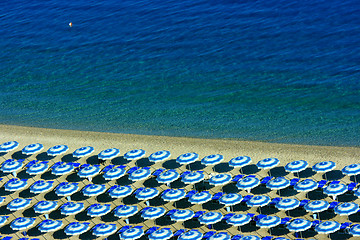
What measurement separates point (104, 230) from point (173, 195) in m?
3.51

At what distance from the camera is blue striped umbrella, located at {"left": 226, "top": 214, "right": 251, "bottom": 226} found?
75.6 ft

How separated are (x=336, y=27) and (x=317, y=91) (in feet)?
41.7

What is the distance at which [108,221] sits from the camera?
83.1 feet

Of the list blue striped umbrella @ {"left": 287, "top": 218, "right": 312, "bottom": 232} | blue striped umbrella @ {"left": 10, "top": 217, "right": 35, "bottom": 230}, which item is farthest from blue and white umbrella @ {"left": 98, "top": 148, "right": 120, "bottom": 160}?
blue striped umbrella @ {"left": 287, "top": 218, "right": 312, "bottom": 232}

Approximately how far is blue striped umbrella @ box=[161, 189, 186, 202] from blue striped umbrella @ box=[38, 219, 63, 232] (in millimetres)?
4655

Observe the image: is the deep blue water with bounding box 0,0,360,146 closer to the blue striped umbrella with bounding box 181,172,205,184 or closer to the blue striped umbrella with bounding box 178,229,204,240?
the blue striped umbrella with bounding box 181,172,205,184

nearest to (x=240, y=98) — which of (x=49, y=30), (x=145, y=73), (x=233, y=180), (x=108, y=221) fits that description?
(x=145, y=73)

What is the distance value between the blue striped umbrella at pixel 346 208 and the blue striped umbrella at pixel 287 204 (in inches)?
64.3

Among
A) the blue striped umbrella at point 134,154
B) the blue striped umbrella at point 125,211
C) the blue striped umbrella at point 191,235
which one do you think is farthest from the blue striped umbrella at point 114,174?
the blue striped umbrella at point 191,235

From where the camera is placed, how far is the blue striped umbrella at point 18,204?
2528 cm

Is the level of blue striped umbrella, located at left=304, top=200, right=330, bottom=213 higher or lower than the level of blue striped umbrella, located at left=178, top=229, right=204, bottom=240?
higher

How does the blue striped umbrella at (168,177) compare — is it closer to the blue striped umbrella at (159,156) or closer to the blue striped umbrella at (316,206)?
the blue striped umbrella at (159,156)

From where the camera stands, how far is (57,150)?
97.0 feet

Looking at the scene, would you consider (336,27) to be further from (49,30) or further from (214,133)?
(49,30)
